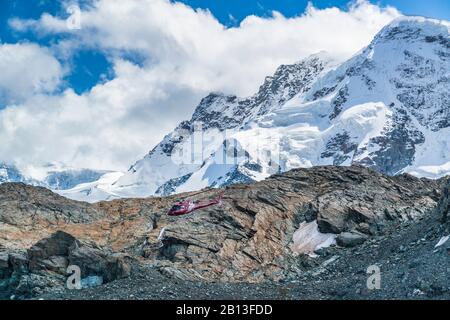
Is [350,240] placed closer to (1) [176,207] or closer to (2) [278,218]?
(2) [278,218]

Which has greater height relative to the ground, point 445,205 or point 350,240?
point 445,205

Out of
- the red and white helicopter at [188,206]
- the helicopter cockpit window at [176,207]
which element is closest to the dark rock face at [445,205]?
the red and white helicopter at [188,206]

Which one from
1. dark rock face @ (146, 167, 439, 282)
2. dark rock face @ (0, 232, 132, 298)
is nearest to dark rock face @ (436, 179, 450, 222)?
dark rock face @ (146, 167, 439, 282)

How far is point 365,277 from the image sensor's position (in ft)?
143

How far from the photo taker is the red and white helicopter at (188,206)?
6334 cm

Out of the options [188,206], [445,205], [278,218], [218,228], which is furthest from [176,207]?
[445,205]

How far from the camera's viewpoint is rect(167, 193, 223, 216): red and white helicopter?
63344mm

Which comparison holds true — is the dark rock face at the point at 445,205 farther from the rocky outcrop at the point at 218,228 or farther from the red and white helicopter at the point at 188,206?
the red and white helicopter at the point at 188,206

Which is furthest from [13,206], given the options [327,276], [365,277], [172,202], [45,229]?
[365,277]

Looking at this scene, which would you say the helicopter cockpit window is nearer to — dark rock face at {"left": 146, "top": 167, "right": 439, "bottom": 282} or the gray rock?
dark rock face at {"left": 146, "top": 167, "right": 439, "bottom": 282}

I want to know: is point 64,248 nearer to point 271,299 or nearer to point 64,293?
point 64,293

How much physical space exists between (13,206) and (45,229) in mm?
4364

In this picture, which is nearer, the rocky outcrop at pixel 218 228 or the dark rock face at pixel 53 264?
the dark rock face at pixel 53 264

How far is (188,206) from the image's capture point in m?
64.1
